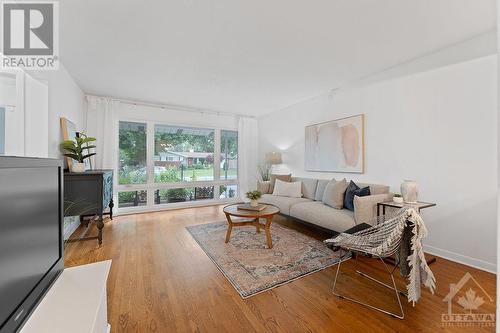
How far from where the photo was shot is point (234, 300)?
69.1 inches

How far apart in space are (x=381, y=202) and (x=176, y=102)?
14.1ft

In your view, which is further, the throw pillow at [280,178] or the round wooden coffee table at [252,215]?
the throw pillow at [280,178]

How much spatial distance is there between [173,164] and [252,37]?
362 centimetres

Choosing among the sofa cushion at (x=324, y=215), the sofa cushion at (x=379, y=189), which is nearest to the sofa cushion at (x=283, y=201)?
the sofa cushion at (x=324, y=215)

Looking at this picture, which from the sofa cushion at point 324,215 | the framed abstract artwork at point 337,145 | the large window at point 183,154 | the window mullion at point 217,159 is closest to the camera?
the sofa cushion at point 324,215

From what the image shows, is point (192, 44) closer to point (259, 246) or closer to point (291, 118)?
point (259, 246)

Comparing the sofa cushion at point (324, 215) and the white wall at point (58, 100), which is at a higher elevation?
the white wall at point (58, 100)

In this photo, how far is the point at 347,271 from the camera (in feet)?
7.27

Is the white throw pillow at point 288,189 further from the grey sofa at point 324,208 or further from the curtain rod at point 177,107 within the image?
the curtain rod at point 177,107

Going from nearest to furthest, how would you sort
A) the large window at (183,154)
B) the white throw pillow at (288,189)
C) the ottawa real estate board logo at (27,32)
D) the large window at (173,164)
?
the ottawa real estate board logo at (27,32), the white throw pillow at (288,189), the large window at (173,164), the large window at (183,154)

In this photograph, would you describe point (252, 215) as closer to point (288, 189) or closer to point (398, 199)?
point (288, 189)

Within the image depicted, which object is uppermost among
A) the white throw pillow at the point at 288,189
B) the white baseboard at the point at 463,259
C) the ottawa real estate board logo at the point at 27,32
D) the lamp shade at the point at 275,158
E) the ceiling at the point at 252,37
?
the ceiling at the point at 252,37

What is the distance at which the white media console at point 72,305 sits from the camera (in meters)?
0.85

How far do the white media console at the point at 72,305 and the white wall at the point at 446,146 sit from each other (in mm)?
3403
